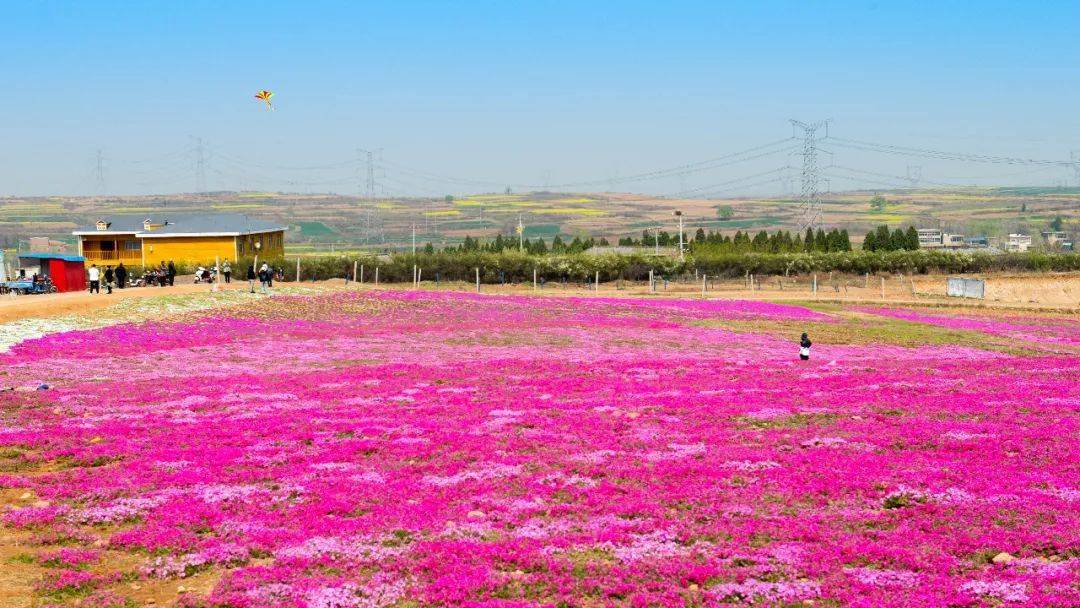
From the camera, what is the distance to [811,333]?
58750mm

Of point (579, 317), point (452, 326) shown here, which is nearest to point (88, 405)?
point (452, 326)

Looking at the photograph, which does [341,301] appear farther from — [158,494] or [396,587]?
[396,587]

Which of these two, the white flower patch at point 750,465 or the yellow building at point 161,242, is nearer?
the white flower patch at point 750,465

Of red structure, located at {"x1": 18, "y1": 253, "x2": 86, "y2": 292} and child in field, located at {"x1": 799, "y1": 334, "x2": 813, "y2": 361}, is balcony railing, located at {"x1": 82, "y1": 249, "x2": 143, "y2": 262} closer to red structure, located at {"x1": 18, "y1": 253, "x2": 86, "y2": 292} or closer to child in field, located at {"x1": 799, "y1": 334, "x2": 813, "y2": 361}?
red structure, located at {"x1": 18, "y1": 253, "x2": 86, "y2": 292}

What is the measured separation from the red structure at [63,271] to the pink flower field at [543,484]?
139 feet

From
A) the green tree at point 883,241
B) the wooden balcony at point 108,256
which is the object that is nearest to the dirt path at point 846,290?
the green tree at point 883,241

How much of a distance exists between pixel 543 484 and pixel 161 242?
10240cm

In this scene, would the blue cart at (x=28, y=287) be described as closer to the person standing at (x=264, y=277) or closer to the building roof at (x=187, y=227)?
the person standing at (x=264, y=277)

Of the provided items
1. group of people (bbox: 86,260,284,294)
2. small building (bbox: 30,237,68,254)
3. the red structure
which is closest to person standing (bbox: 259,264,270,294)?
group of people (bbox: 86,260,284,294)

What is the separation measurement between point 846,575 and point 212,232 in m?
106

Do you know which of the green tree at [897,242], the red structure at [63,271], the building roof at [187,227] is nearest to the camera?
the red structure at [63,271]

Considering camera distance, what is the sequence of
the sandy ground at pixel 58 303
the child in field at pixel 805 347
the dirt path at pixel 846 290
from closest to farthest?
the child in field at pixel 805 347, the sandy ground at pixel 58 303, the dirt path at pixel 846 290

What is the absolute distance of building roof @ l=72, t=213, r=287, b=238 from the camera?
111125 mm

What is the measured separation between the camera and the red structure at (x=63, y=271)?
7944 centimetres
